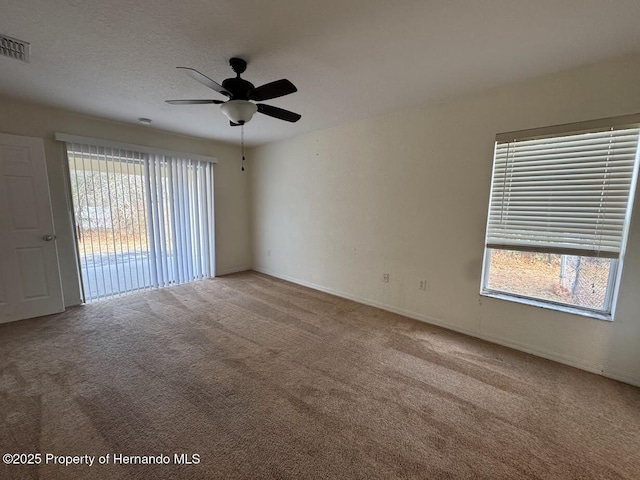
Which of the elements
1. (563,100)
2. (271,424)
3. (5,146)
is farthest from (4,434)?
(563,100)

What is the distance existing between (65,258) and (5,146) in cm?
137

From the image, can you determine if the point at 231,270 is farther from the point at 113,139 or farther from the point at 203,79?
the point at 203,79

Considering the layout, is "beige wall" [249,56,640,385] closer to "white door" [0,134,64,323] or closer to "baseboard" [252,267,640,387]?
"baseboard" [252,267,640,387]

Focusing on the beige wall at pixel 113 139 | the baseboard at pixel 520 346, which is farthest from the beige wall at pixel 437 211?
the beige wall at pixel 113 139

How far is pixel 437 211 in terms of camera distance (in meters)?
2.90

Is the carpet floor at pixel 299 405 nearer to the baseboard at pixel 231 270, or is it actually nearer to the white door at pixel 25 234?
the white door at pixel 25 234

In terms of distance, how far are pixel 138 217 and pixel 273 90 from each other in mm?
3129

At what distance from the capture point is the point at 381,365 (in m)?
2.25

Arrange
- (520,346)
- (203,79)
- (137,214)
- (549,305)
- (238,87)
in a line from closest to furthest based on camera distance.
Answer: (203,79) → (238,87) → (549,305) → (520,346) → (137,214)

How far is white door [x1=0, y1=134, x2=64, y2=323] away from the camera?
9.37ft

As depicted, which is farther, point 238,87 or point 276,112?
point 276,112

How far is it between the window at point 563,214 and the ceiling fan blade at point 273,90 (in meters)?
2.04

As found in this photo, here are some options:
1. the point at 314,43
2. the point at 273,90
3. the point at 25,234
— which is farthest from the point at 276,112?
the point at 25,234

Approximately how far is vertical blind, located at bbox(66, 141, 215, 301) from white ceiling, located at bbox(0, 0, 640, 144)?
100 cm
